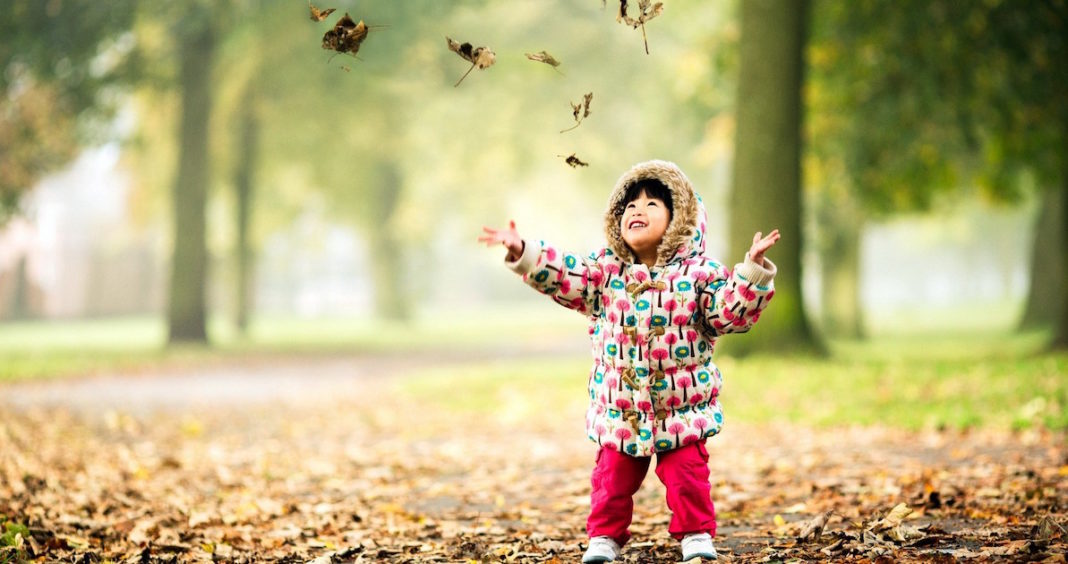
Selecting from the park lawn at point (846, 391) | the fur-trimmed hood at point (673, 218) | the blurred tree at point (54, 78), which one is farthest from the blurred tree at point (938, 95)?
the blurred tree at point (54, 78)

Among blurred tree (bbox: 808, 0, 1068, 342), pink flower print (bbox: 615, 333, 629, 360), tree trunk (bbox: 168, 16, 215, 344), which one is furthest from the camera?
tree trunk (bbox: 168, 16, 215, 344)

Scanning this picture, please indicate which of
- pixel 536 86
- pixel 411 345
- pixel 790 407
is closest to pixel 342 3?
pixel 411 345

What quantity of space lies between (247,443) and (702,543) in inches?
245

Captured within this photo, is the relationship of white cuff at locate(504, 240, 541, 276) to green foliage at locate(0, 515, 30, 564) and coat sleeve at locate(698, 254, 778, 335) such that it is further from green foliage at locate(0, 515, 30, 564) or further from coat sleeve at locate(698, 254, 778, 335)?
green foliage at locate(0, 515, 30, 564)

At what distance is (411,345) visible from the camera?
26.5m

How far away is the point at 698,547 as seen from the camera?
4020mm

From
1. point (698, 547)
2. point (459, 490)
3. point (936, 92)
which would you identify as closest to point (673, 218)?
point (698, 547)

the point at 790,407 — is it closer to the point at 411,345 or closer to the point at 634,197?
the point at 634,197

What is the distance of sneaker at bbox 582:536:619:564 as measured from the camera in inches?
160

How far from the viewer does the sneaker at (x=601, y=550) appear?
13.3 ft

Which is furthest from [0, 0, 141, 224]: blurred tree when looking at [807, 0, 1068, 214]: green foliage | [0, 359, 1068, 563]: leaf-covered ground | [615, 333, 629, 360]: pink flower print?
[615, 333, 629, 360]: pink flower print

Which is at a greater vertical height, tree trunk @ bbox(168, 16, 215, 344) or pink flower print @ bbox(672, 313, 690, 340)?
tree trunk @ bbox(168, 16, 215, 344)

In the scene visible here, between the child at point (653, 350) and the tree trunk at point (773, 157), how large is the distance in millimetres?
9164

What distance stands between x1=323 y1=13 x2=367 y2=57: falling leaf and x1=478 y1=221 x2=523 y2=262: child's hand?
0.86 m
